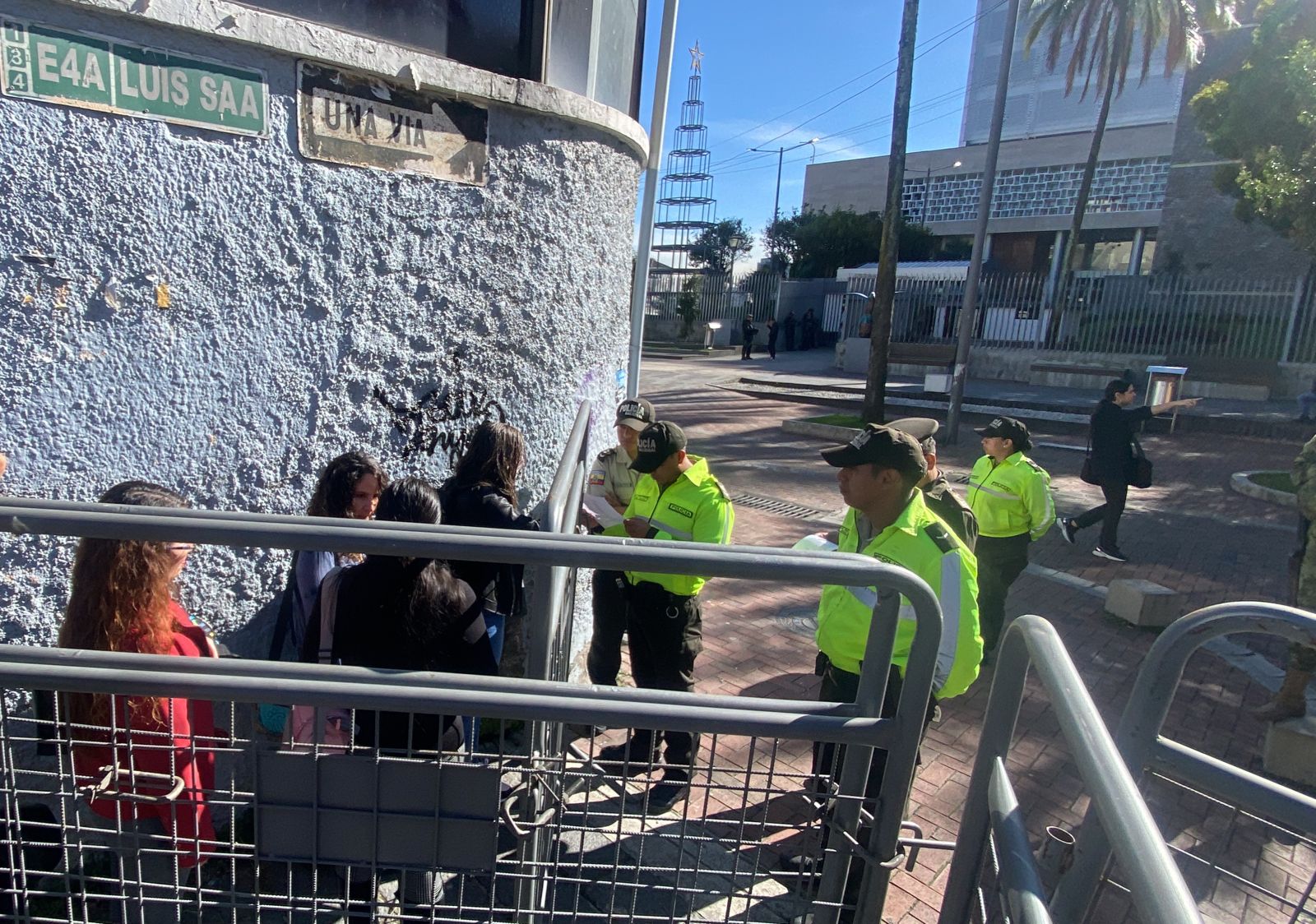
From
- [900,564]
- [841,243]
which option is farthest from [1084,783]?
[841,243]

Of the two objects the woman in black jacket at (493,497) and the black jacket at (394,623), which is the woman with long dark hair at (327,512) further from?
the black jacket at (394,623)

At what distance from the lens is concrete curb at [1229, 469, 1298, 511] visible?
31.3ft

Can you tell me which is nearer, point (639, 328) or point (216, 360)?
point (216, 360)

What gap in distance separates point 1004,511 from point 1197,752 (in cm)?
312

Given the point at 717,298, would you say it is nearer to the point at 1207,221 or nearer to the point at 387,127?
the point at 1207,221

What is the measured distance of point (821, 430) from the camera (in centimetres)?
1345

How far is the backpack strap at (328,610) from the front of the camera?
2.36m

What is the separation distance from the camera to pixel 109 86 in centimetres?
252

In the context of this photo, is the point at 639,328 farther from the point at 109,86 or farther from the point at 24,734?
the point at 24,734

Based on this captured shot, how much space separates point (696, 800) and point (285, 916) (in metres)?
1.65

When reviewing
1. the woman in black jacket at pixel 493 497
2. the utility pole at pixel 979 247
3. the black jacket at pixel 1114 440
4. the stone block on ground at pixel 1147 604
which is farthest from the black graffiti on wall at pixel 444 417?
the utility pole at pixel 979 247

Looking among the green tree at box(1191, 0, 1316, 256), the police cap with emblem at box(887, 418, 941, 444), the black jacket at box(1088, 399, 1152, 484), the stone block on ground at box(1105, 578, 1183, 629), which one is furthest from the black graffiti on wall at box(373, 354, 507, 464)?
Result: the green tree at box(1191, 0, 1316, 256)

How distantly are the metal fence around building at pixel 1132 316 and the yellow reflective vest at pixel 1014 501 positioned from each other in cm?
1472

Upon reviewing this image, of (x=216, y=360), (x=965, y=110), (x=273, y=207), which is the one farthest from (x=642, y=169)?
(x=965, y=110)
